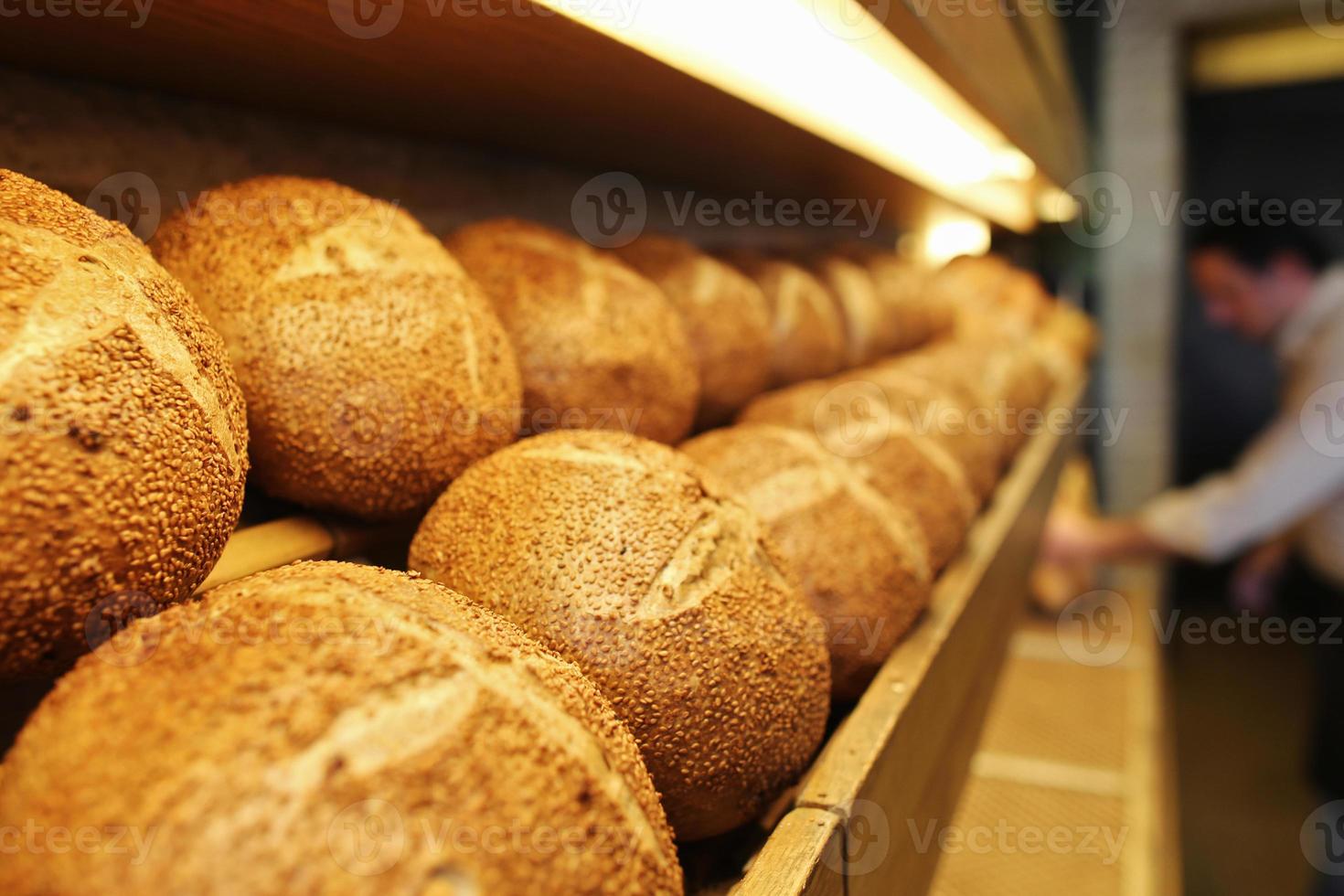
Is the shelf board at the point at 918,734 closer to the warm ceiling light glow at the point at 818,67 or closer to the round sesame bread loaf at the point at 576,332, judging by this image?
the round sesame bread loaf at the point at 576,332

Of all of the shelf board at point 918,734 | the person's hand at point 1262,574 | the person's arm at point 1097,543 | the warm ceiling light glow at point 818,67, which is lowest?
the person's hand at point 1262,574

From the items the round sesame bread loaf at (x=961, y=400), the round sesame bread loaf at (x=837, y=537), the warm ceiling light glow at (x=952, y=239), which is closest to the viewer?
the round sesame bread loaf at (x=837, y=537)

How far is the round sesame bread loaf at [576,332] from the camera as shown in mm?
1147

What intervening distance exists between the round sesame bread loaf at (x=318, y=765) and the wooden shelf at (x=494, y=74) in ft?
1.75

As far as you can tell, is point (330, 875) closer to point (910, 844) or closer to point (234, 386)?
point (234, 386)

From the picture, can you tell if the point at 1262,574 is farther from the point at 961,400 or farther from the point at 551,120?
the point at 551,120

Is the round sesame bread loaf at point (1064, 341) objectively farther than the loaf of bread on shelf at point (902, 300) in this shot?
Yes

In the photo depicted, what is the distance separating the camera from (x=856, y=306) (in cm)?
222

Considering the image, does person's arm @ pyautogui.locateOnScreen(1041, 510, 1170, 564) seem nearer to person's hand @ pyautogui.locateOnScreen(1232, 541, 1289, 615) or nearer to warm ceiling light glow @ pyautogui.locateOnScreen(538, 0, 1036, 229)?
person's hand @ pyautogui.locateOnScreen(1232, 541, 1289, 615)

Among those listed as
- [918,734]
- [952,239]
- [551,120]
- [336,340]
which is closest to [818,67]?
[551,120]

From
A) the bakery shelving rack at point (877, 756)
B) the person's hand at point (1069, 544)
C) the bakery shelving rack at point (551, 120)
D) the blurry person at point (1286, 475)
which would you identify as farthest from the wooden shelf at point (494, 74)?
the blurry person at point (1286, 475)

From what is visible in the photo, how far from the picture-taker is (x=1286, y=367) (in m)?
3.56

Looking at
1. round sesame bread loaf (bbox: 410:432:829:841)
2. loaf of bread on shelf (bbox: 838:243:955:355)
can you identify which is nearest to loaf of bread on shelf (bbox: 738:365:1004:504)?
loaf of bread on shelf (bbox: 838:243:955:355)

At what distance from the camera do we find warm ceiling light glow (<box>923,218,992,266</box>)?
3.92 meters
